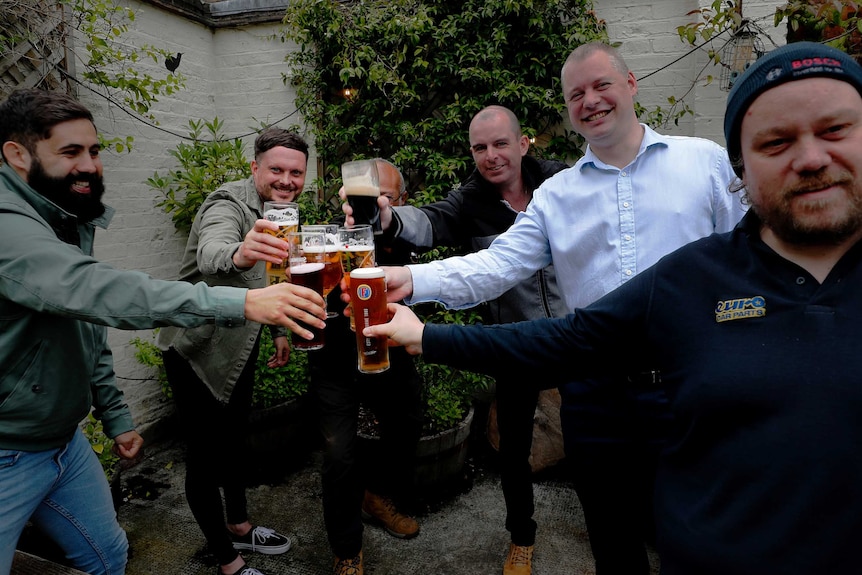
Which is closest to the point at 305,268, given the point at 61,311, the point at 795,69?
the point at 61,311

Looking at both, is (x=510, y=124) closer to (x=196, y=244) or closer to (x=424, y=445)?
(x=196, y=244)

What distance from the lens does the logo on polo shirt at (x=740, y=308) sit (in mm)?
1073

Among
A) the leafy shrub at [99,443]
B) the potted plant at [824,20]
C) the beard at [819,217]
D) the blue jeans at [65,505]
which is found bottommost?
the leafy shrub at [99,443]

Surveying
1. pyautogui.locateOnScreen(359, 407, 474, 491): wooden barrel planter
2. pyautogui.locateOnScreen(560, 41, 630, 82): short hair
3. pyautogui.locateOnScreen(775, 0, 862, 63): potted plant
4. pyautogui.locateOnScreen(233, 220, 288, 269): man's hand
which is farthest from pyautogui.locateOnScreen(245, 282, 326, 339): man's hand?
pyautogui.locateOnScreen(775, 0, 862, 63): potted plant

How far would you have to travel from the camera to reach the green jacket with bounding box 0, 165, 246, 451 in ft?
4.81

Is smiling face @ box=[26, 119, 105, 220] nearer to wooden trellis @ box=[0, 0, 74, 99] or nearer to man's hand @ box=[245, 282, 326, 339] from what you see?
man's hand @ box=[245, 282, 326, 339]

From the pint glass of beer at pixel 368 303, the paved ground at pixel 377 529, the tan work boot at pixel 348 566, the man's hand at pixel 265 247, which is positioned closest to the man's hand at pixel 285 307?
the pint glass of beer at pixel 368 303

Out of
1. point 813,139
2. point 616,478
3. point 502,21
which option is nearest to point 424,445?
point 616,478

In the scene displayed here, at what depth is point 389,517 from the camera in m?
3.00

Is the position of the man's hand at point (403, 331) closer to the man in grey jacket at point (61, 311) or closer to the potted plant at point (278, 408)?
the man in grey jacket at point (61, 311)

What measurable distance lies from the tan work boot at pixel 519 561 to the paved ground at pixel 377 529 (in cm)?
9

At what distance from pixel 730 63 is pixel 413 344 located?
3.36m

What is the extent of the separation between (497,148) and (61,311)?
1.96m

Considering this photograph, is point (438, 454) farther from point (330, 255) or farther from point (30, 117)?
point (30, 117)
